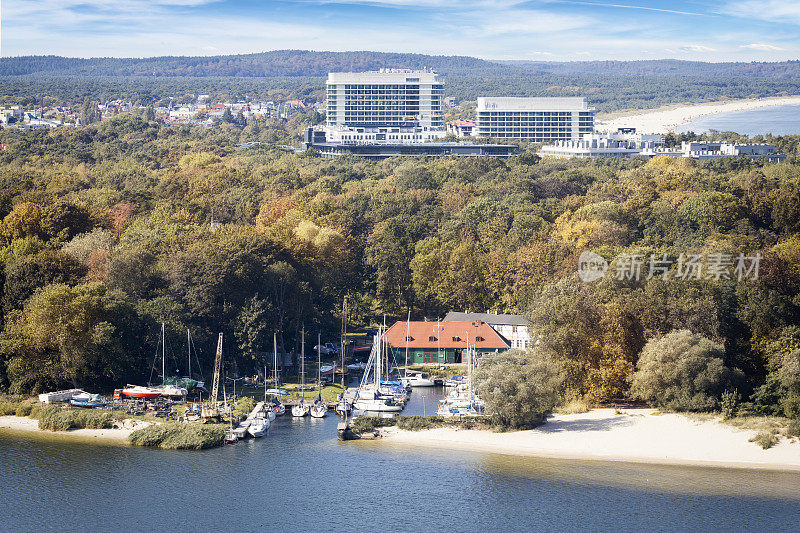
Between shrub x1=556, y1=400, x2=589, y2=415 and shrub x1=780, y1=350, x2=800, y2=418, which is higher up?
shrub x1=780, y1=350, x2=800, y2=418

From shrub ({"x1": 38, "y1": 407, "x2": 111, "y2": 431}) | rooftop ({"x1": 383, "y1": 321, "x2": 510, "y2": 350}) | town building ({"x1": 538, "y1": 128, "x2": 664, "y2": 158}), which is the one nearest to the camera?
shrub ({"x1": 38, "y1": 407, "x2": 111, "y2": 431})

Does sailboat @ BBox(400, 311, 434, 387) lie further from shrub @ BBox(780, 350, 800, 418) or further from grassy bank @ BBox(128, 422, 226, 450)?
shrub @ BBox(780, 350, 800, 418)

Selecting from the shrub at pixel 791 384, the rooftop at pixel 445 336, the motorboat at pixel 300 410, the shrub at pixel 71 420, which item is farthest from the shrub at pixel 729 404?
the shrub at pixel 71 420

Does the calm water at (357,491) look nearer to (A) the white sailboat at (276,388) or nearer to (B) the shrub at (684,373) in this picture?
(A) the white sailboat at (276,388)

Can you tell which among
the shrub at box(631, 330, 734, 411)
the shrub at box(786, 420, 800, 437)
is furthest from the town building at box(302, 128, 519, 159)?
the shrub at box(786, 420, 800, 437)

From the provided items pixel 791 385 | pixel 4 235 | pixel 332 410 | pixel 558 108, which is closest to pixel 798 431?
pixel 791 385

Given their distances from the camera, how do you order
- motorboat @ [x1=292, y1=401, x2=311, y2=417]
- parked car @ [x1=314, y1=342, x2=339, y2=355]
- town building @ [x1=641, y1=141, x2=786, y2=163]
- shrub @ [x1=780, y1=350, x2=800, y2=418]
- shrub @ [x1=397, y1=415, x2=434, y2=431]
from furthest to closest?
town building @ [x1=641, y1=141, x2=786, y2=163] < parked car @ [x1=314, y1=342, x2=339, y2=355] < motorboat @ [x1=292, y1=401, x2=311, y2=417] < shrub @ [x1=397, y1=415, x2=434, y2=431] < shrub @ [x1=780, y1=350, x2=800, y2=418]

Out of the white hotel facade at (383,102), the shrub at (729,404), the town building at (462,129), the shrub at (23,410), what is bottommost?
the shrub at (23,410)
